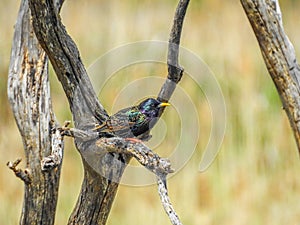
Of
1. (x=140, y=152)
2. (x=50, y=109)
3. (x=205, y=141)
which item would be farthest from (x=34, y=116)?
(x=205, y=141)

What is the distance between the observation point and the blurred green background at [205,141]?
3324mm

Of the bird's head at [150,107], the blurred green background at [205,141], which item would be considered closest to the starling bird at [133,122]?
the bird's head at [150,107]

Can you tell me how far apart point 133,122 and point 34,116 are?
1.09ft

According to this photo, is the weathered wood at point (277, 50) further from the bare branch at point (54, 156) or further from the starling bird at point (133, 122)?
the bare branch at point (54, 156)

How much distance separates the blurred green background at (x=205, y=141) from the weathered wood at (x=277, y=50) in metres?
1.37

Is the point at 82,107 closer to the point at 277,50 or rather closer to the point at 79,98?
the point at 79,98

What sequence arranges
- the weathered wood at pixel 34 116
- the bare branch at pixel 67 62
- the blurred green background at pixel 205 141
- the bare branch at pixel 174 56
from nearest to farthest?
the bare branch at pixel 67 62 → the bare branch at pixel 174 56 → the weathered wood at pixel 34 116 → the blurred green background at pixel 205 141

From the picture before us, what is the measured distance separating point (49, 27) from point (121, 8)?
2.94 m

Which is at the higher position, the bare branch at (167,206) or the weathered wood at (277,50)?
the weathered wood at (277,50)

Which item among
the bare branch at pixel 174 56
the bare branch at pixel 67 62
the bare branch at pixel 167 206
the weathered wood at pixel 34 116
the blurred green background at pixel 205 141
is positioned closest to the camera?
the bare branch at pixel 167 206

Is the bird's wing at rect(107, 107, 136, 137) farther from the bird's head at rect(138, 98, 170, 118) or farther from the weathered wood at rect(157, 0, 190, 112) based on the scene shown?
the weathered wood at rect(157, 0, 190, 112)

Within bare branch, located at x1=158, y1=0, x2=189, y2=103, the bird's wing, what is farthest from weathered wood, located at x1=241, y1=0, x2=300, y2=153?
the bird's wing

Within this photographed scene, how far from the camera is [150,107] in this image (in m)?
1.73

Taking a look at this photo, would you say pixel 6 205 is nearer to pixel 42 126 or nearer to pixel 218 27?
pixel 42 126
